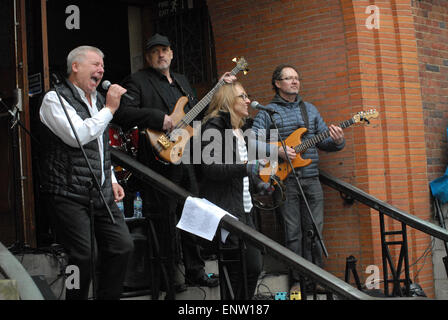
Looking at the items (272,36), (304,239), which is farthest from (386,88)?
(304,239)

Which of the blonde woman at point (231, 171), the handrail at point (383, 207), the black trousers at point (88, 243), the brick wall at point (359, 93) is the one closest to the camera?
the black trousers at point (88, 243)

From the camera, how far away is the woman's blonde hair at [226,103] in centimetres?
533

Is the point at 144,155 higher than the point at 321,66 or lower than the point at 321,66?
lower

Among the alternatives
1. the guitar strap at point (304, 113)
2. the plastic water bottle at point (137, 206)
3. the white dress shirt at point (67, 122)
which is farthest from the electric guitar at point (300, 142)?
the white dress shirt at point (67, 122)

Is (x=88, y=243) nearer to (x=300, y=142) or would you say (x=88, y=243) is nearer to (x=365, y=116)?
(x=300, y=142)

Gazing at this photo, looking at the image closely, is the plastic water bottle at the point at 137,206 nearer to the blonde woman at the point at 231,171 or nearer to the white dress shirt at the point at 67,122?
the blonde woman at the point at 231,171

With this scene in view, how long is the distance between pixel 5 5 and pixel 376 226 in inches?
179

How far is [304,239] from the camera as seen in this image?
22.1 feet

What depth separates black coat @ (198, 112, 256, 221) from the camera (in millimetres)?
5000

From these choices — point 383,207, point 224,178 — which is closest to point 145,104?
point 224,178

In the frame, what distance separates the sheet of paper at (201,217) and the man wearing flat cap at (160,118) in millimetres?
537

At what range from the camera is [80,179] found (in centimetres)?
457

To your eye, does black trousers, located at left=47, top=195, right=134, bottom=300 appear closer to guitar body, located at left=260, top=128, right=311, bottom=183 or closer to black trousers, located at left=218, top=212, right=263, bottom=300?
black trousers, located at left=218, top=212, right=263, bottom=300

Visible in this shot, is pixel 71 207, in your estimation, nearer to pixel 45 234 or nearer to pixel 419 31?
pixel 45 234
